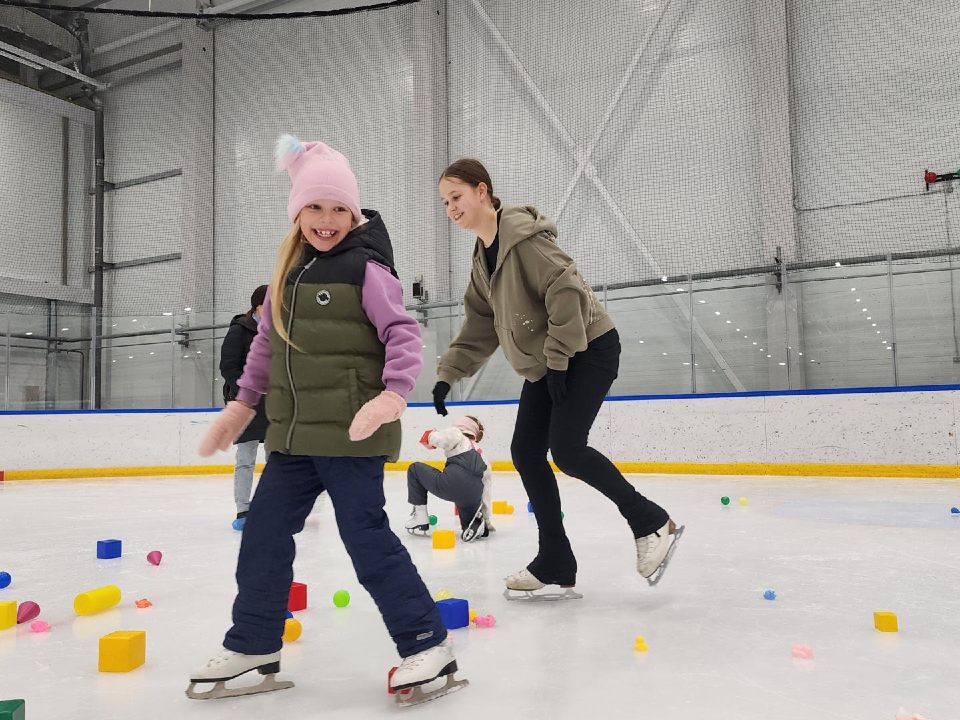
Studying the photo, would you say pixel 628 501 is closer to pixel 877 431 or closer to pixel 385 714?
pixel 385 714

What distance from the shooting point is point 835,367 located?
8555mm

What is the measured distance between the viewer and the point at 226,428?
1.76 meters

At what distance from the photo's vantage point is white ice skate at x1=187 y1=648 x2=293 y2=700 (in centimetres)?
156

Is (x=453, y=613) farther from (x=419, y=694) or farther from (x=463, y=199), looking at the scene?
(x=463, y=199)

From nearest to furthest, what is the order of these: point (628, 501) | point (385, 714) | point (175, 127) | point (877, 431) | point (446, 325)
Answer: point (385, 714) < point (628, 501) < point (877, 431) < point (446, 325) < point (175, 127)

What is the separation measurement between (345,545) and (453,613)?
0.57m

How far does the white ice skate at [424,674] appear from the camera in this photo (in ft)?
4.92

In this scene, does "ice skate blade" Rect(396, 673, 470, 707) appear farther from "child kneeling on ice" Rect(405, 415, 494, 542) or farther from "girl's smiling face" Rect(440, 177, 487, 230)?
"child kneeling on ice" Rect(405, 415, 494, 542)

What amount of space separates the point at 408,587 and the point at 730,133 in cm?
937

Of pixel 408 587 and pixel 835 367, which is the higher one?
pixel 835 367

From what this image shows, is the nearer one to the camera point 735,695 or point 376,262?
point 735,695

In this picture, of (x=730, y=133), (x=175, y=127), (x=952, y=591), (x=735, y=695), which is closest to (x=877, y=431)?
(x=730, y=133)

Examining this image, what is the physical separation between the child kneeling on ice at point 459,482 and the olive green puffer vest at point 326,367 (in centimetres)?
185

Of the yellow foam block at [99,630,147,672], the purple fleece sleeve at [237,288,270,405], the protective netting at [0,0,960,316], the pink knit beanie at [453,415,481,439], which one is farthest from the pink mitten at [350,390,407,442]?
the protective netting at [0,0,960,316]
